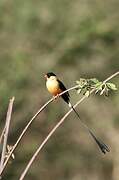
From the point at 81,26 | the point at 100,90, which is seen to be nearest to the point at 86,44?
the point at 81,26

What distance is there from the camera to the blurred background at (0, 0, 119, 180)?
1384 centimetres

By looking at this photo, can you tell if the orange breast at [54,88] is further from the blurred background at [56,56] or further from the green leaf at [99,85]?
the blurred background at [56,56]

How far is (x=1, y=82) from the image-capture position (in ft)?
45.4

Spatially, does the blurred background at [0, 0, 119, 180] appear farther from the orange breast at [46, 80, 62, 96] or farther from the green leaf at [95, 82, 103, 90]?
the green leaf at [95, 82, 103, 90]

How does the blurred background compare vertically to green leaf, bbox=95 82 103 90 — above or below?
above

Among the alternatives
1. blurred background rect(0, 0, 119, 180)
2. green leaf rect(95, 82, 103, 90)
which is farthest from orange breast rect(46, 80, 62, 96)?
blurred background rect(0, 0, 119, 180)

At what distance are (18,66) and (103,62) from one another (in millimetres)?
1473

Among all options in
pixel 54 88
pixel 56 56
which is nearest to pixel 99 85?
pixel 54 88

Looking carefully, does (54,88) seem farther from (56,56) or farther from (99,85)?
(56,56)

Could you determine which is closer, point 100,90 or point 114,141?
point 100,90

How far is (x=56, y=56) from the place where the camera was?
547 inches

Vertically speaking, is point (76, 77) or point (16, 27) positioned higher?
point (16, 27)

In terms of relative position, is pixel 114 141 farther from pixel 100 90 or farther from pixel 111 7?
pixel 100 90

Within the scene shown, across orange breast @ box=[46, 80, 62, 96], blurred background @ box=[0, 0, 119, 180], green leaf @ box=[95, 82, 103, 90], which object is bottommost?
green leaf @ box=[95, 82, 103, 90]
